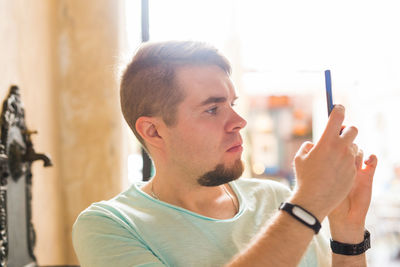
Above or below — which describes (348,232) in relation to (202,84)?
below

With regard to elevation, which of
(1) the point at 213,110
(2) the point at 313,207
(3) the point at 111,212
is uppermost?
(1) the point at 213,110

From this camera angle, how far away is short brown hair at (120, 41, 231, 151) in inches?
45.8

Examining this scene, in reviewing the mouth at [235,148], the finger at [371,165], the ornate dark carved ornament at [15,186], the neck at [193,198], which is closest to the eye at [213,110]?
the mouth at [235,148]

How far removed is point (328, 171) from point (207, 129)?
0.37m

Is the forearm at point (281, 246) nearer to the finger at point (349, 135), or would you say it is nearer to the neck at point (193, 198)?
the finger at point (349, 135)

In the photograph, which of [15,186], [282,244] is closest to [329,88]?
[282,244]

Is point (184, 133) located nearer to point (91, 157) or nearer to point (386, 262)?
point (91, 157)

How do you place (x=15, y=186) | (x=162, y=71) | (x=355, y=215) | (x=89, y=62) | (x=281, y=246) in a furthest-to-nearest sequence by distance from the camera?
(x=89, y=62) < (x=15, y=186) < (x=162, y=71) < (x=355, y=215) < (x=281, y=246)

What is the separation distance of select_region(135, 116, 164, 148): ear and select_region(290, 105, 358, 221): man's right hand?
1.58ft

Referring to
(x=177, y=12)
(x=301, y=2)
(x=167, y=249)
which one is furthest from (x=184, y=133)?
(x=301, y=2)

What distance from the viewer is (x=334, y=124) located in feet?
2.85

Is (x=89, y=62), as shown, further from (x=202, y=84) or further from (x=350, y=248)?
(x=350, y=248)

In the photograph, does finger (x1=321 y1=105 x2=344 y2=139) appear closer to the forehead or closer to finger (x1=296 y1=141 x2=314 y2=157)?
finger (x1=296 y1=141 x2=314 y2=157)

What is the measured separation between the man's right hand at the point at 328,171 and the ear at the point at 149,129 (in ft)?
1.58
